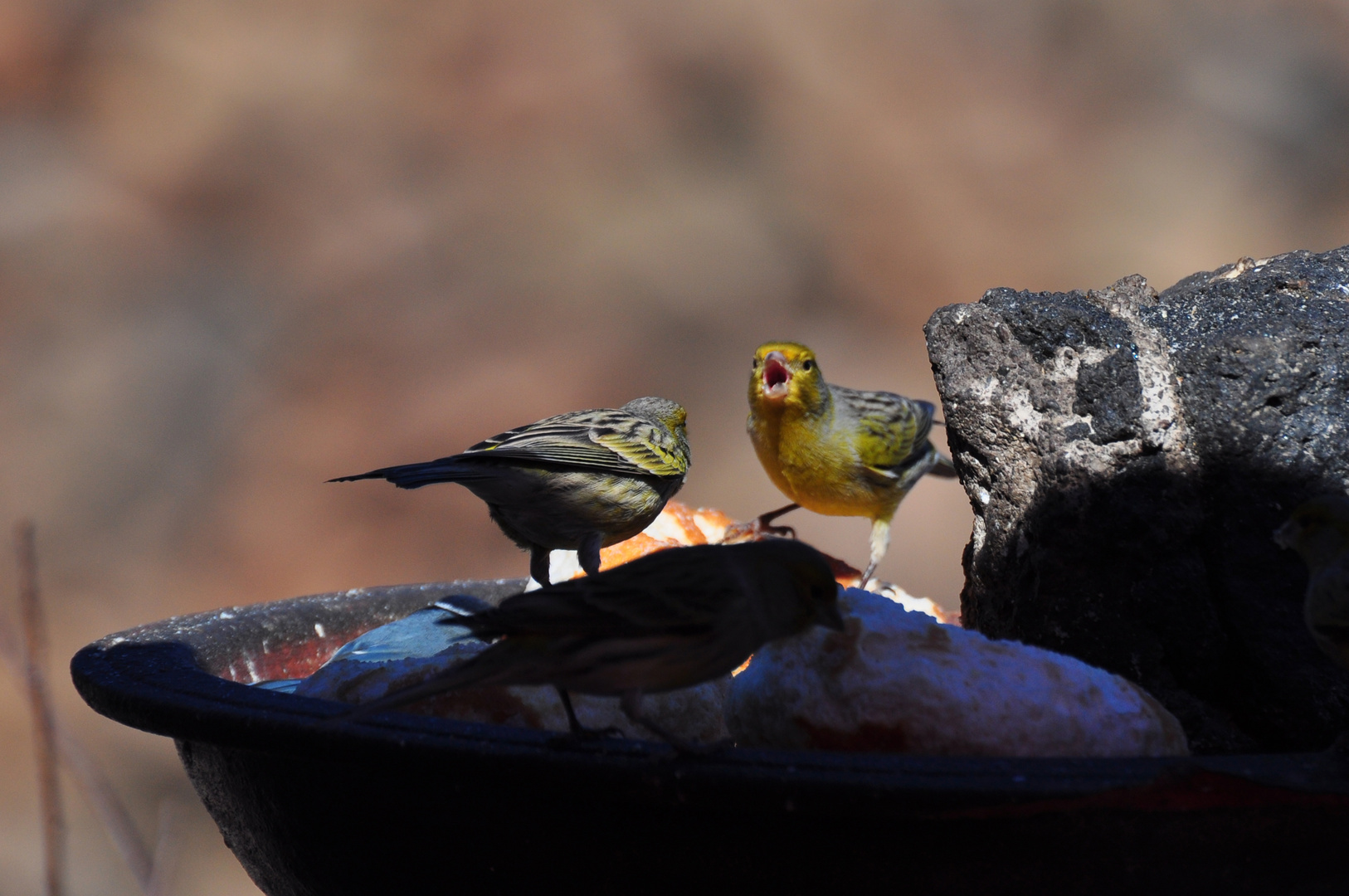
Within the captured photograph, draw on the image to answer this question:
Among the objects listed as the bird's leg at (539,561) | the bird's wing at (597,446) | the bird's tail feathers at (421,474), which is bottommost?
the bird's leg at (539,561)

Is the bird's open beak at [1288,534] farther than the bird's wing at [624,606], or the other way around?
the bird's open beak at [1288,534]

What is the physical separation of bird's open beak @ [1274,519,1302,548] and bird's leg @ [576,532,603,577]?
2556 millimetres

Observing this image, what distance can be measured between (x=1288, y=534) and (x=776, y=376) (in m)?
3.12

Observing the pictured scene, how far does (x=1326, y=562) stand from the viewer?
5.82 feet

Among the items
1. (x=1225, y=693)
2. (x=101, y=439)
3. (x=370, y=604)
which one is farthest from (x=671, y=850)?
(x=101, y=439)

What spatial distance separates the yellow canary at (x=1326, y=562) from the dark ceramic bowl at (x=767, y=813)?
272 mm

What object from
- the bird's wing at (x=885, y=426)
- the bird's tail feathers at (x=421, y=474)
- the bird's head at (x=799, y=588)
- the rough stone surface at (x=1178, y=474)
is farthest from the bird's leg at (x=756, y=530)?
the bird's head at (x=799, y=588)

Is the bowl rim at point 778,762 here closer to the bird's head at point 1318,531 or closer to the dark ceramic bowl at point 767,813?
the dark ceramic bowl at point 767,813

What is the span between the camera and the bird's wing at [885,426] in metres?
5.03

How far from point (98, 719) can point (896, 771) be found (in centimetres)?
803

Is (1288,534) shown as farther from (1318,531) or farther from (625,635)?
(625,635)

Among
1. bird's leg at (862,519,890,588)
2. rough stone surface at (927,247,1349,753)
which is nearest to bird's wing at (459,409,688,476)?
bird's leg at (862,519,890,588)

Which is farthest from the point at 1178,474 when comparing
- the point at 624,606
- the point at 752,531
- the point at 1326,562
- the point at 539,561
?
the point at 539,561

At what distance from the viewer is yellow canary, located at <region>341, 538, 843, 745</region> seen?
165 centimetres
